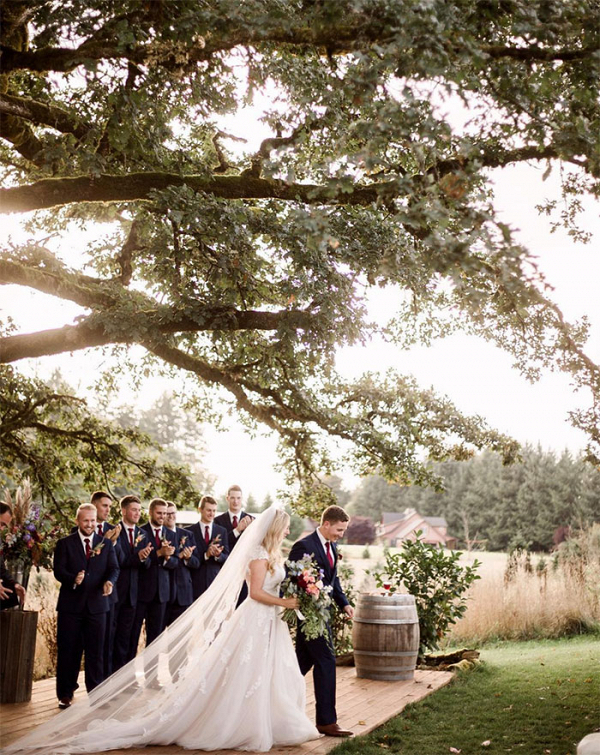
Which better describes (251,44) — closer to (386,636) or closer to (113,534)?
(113,534)

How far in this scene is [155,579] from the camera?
8.95 metres

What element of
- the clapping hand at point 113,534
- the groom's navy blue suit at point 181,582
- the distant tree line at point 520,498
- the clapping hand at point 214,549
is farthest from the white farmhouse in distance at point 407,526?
the clapping hand at point 113,534

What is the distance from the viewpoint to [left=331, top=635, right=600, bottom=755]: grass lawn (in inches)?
280

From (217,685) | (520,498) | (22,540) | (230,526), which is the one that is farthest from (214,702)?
(520,498)

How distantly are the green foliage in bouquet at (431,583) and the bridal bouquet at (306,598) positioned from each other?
163 inches

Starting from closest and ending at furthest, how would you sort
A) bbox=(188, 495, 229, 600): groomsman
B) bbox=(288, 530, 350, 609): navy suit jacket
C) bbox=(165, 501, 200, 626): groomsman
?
bbox=(288, 530, 350, 609): navy suit jacket
bbox=(165, 501, 200, 626): groomsman
bbox=(188, 495, 229, 600): groomsman

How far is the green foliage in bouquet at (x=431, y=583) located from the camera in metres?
11.0

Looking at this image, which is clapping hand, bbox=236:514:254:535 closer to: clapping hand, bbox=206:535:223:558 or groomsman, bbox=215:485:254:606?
groomsman, bbox=215:485:254:606

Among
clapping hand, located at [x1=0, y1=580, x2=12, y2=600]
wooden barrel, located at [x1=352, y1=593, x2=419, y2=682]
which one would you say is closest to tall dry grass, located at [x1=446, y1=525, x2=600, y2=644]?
wooden barrel, located at [x1=352, y1=593, x2=419, y2=682]

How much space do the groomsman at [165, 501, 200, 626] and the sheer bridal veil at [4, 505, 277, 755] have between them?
67.7 inches

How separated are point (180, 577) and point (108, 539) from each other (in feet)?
4.21

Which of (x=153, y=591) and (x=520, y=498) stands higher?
(x=520, y=498)

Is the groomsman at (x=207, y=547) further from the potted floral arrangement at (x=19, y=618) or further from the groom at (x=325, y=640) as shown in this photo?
the groom at (x=325, y=640)

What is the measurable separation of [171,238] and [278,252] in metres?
1.21
